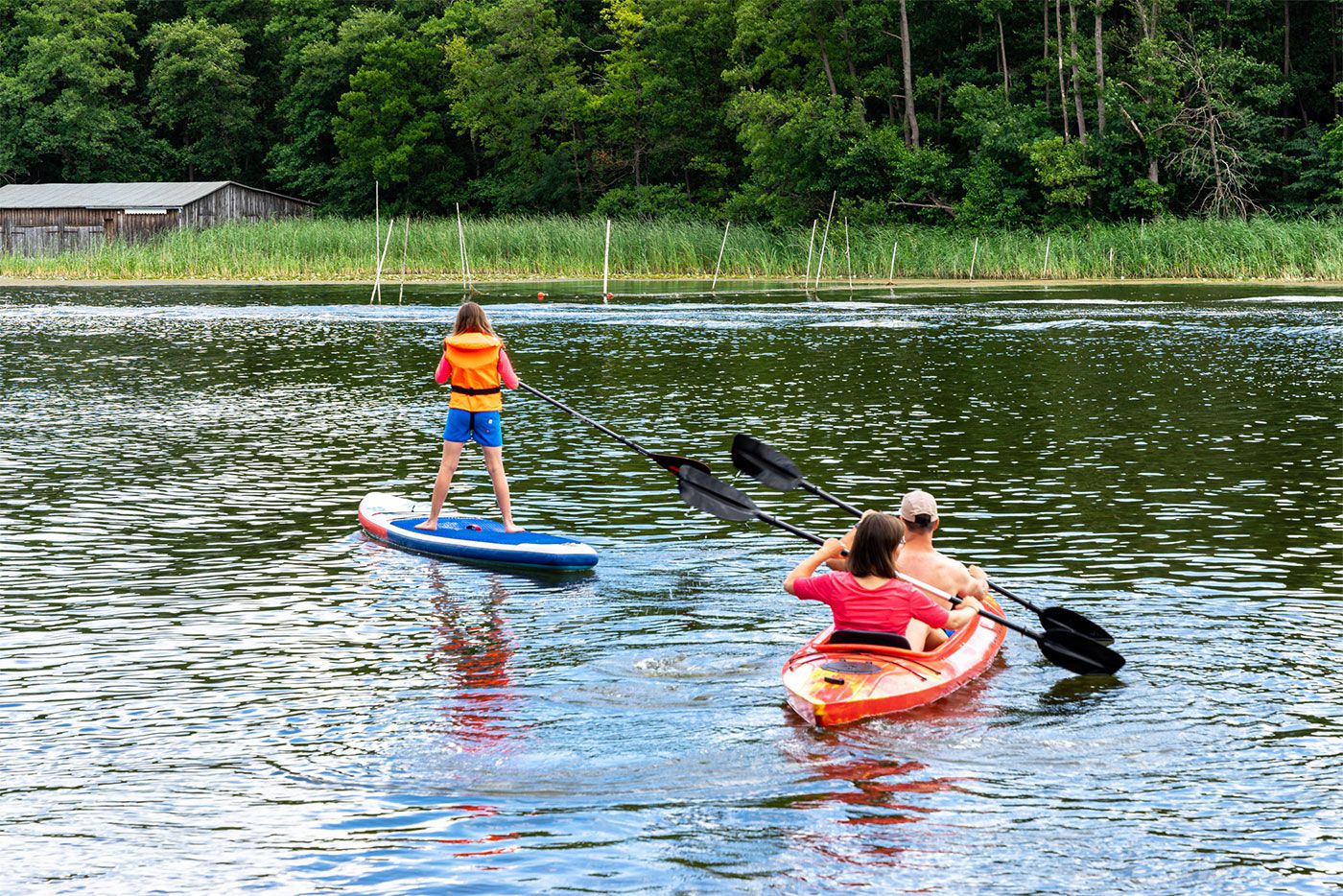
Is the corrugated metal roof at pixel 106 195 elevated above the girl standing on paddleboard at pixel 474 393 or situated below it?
above

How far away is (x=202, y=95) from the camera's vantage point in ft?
265

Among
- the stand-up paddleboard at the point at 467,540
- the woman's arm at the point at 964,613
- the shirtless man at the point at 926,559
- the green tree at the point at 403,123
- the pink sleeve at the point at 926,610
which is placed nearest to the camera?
the pink sleeve at the point at 926,610

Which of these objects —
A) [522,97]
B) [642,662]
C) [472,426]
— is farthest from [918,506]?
[522,97]

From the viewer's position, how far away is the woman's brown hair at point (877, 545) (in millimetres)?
8398

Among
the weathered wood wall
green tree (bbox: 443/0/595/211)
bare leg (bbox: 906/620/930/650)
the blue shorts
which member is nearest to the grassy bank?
the weathered wood wall

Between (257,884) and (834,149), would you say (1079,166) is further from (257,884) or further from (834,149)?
(257,884)

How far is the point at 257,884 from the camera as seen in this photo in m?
6.22

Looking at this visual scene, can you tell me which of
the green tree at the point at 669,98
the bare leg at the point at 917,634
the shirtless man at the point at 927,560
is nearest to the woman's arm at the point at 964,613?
the shirtless man at the point at 927,560

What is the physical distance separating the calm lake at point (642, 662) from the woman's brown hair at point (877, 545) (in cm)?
80

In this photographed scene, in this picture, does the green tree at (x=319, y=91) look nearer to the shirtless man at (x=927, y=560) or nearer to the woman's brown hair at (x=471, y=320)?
the woman's brown hair at (x=471, y=320)

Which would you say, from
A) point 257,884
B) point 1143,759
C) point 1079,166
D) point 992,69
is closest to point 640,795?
point 257,884

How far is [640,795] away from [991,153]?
2093 inches

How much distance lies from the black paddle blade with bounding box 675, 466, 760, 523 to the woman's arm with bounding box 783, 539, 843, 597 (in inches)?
65.9

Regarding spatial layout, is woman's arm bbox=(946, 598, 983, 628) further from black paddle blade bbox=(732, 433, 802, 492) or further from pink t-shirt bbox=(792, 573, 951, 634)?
black paddle blade bbox=(732, 433, 802, 492)
